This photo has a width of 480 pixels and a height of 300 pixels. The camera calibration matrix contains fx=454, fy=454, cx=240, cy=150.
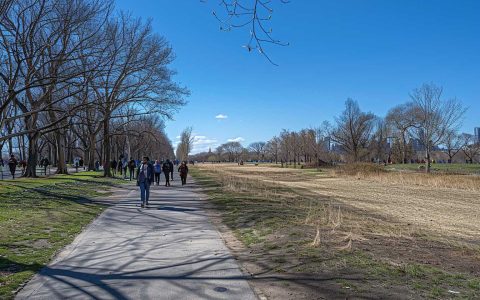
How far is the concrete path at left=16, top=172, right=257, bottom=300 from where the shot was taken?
18.7 feet

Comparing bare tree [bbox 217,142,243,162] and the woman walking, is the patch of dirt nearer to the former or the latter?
the woman walking

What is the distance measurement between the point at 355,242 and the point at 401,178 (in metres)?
35.9

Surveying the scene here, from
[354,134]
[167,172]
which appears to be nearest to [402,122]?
[354,134]

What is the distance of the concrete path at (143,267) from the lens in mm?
5707

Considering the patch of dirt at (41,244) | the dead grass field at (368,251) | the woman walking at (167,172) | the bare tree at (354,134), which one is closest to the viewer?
the dead grass field at (368,251)

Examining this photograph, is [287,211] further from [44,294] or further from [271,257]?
[44,294]

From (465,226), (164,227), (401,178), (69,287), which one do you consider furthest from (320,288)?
(401,178)

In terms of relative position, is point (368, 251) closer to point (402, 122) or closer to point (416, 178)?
point (416, 178)

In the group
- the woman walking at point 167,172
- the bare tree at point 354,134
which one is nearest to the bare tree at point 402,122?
the bare tree at point 354,134

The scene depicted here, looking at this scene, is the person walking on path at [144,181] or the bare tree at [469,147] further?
the bare tree at [469,147]

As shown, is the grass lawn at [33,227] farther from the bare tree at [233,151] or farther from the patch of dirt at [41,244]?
the bare tree at [233,151]

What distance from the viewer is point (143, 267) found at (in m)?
7.09

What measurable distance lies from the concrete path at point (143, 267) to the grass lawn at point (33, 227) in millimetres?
267

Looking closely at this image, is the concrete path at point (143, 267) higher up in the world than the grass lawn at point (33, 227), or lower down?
lower down
